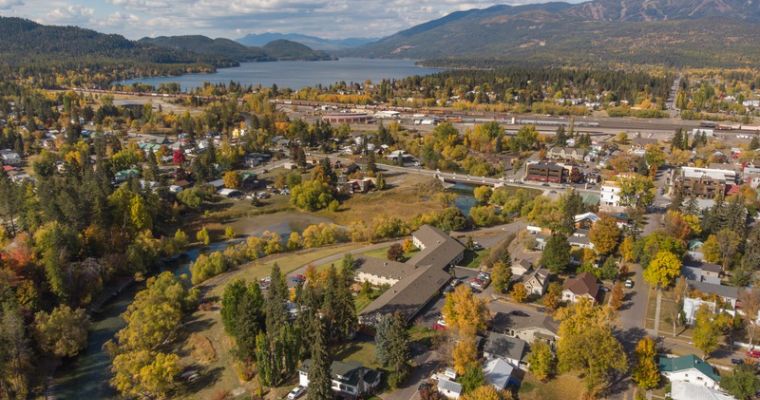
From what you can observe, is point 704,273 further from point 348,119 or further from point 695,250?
point 348,119

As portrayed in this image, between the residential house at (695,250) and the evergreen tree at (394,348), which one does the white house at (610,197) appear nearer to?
the residential house at (695,250)

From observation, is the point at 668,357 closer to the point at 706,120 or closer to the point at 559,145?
the point at 559,145

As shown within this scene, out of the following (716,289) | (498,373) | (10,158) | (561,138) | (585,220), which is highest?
(561,138)

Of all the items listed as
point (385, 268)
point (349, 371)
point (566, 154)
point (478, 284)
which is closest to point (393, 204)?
point (385, 268)

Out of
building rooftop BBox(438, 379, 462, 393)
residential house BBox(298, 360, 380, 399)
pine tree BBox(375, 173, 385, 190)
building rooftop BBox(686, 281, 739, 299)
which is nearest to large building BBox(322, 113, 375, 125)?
pine tree BBox(375, 173, 385, 190)

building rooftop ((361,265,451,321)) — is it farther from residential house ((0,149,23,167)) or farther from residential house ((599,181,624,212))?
residential house ((0,149,23,167))

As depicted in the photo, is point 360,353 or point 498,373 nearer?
point 498,373
